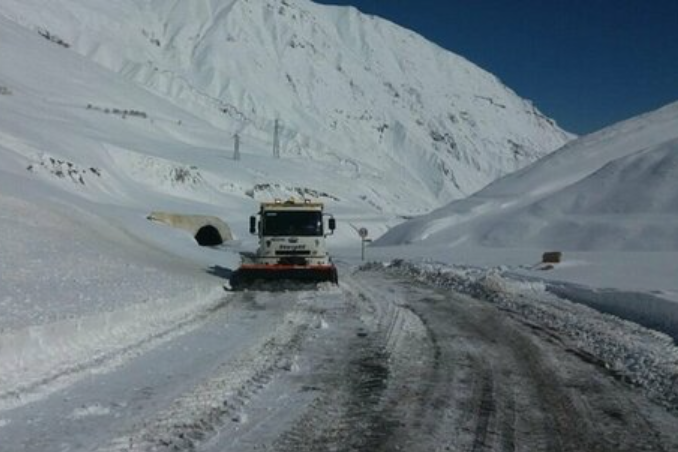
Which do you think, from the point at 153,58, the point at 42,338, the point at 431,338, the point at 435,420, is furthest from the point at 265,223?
the point at 153,58

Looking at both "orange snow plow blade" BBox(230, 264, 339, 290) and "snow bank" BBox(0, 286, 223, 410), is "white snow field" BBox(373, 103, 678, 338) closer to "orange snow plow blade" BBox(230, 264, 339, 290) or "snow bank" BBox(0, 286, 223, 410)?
"orange snow plow blade" BBox(230, 264, 339, 290)

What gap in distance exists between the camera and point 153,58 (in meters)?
190

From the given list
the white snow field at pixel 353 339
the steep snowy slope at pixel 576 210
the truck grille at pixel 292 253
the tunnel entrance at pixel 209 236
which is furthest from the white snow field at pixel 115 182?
the steep snowy slope at pixel 576 210

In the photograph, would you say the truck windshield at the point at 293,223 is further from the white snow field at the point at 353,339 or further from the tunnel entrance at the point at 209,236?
the tunnel entrance at the point at 209,236

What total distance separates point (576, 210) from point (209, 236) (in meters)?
23.3

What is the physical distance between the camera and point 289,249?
25.7m

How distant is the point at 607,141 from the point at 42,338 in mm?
67045

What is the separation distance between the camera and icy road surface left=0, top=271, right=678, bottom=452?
7.68 m

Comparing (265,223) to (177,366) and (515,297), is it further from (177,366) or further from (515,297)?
(177,366)

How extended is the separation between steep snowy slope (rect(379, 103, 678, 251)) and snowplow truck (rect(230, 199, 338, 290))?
21760 mm

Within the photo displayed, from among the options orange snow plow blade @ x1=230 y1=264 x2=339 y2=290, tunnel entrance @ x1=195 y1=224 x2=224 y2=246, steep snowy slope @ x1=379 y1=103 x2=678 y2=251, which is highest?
steep snowy slope @ x1=379 y1=103 x2=678 y2=251

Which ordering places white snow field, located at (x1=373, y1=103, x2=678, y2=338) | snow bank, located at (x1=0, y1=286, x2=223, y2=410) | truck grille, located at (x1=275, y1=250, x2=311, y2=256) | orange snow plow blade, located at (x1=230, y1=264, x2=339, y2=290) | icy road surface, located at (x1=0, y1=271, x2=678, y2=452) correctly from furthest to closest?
white snow field, located at (x1=373, y1=103, x2=678, y2=338), truck grille, located at (x1=275, y1=250, x2=311, y2=256), orange snow plow blade, located at (x1=230, y1=264, x2=339, y2=290), snow bank, located at (x1=0, y1=286, x2=223, y2=410), icy road surface, located at (x1=0, y1=271, x2=678, y2=452)

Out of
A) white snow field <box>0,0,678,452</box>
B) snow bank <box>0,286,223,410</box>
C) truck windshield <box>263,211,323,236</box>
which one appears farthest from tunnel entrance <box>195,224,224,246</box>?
snow bank <box>0,286,223,410</box>

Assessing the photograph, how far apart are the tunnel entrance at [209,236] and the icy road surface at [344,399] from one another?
4243cm
